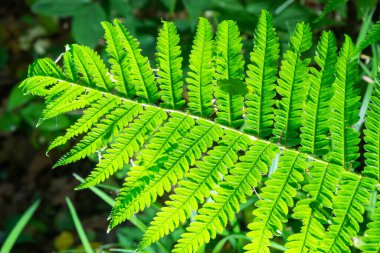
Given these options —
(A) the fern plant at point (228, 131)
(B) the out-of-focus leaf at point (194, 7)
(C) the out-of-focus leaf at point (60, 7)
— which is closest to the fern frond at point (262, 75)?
(A) the fern plant at point (228, 131)

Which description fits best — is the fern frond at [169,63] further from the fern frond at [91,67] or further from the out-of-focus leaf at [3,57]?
the out-of-focus leaf at [3,57]

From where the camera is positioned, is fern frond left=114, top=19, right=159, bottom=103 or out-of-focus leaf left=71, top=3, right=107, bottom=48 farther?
out-of-focus leaf left=71, top=3, right=107, bottom=48

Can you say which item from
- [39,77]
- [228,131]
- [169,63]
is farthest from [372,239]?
[39,77]

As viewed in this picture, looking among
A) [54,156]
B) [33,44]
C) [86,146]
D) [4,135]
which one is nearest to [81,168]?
[54,156]

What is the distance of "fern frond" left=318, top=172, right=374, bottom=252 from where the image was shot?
1.10 metres

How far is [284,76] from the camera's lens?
116 cm

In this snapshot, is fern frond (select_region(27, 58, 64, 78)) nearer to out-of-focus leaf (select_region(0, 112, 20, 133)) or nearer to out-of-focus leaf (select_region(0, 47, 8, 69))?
out-of-focus leaf (select_region(0, 112, 20, 133))

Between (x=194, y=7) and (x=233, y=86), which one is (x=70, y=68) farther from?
(x=194, y=7)

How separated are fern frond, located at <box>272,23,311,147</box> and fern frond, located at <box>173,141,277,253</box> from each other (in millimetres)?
61

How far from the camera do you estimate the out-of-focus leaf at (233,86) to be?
1170 millimetres

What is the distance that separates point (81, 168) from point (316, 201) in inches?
93.4

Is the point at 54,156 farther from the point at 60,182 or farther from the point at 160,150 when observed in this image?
the point at 160,150

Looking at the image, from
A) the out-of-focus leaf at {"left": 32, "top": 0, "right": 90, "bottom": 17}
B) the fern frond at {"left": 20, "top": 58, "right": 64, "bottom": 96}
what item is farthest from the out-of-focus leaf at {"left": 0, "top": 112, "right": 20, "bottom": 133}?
the fern frond at {"left": 20, "top": 58, "right": 64, "bottom": 96}

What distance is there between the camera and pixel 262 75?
1.17 m
